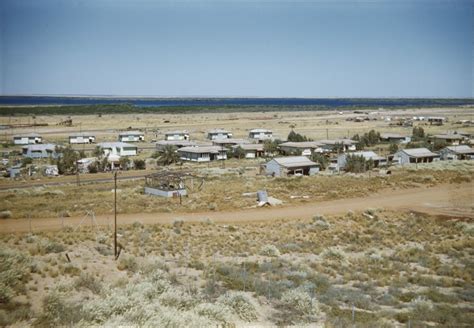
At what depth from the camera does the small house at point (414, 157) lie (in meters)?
57.1

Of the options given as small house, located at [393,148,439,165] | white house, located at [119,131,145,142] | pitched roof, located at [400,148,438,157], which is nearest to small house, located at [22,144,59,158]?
white house, located at [119,131,145,142]

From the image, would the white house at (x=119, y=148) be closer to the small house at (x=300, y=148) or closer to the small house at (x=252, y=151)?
the small house at (x=252, y=151)

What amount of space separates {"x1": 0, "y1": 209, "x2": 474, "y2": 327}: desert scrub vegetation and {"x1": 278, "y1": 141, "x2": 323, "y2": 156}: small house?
4015cm

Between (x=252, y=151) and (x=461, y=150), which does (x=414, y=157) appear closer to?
(x=461, y=150)

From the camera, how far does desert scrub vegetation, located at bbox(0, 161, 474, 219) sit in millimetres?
30750

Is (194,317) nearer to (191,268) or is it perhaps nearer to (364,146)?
A: (191,268)

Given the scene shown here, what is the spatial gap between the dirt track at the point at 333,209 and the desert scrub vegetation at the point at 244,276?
2.36m

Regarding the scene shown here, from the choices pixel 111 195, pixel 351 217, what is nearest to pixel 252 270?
pixel 351 217

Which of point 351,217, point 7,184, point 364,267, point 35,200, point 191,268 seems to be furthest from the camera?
point 7,184

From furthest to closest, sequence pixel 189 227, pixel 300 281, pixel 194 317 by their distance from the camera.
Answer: pixel 189 227 → pixel 300 281 → pixel 194 317

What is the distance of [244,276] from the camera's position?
16.5 meters

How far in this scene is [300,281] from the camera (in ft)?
53.4

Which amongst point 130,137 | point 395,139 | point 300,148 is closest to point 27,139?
point 130,137

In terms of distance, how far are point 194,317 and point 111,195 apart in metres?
26.6
